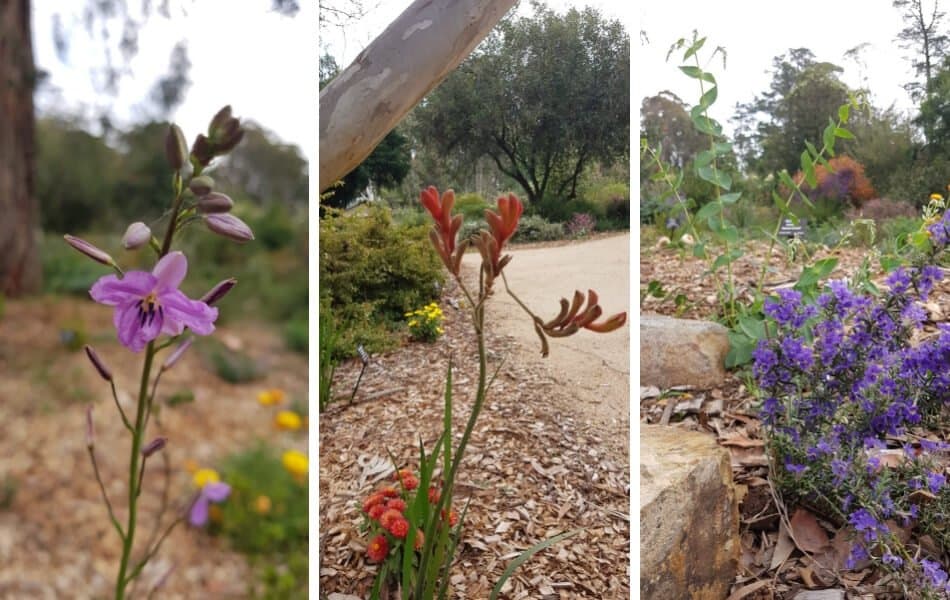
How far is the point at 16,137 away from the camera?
218 cm

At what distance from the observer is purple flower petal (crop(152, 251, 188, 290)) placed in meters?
0.64

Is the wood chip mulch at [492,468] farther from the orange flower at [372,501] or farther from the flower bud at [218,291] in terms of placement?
the flower bud at [218,291]

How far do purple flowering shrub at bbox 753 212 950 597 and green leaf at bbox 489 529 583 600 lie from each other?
0.52m

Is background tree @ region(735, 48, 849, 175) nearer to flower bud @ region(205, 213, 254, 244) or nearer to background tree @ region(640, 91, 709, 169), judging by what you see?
background tree @ region(640, 91, 709, 169)

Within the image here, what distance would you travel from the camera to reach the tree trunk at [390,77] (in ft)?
4.53

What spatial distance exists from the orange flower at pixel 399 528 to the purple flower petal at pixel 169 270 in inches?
33.7

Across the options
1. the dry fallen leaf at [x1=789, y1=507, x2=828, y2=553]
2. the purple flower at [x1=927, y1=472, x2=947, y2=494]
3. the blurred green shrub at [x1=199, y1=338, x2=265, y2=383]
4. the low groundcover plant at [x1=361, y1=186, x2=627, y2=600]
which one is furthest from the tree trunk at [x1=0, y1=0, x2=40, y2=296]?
the purple flower at [x1=927, y1=472, x2=947, y2=494]

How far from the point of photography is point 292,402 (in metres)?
2.31

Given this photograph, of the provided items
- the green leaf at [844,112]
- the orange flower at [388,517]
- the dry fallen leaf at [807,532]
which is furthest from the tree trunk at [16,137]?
the dry fallen leaf at [807,532]

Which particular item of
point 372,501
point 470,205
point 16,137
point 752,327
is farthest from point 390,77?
point 16,137

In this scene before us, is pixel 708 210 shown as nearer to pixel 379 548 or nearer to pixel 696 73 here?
pixel 696 73

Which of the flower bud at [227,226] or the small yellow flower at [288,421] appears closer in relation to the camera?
the flower bud at [227,226]

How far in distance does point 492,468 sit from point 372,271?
50 centimetres

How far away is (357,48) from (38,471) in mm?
1538
